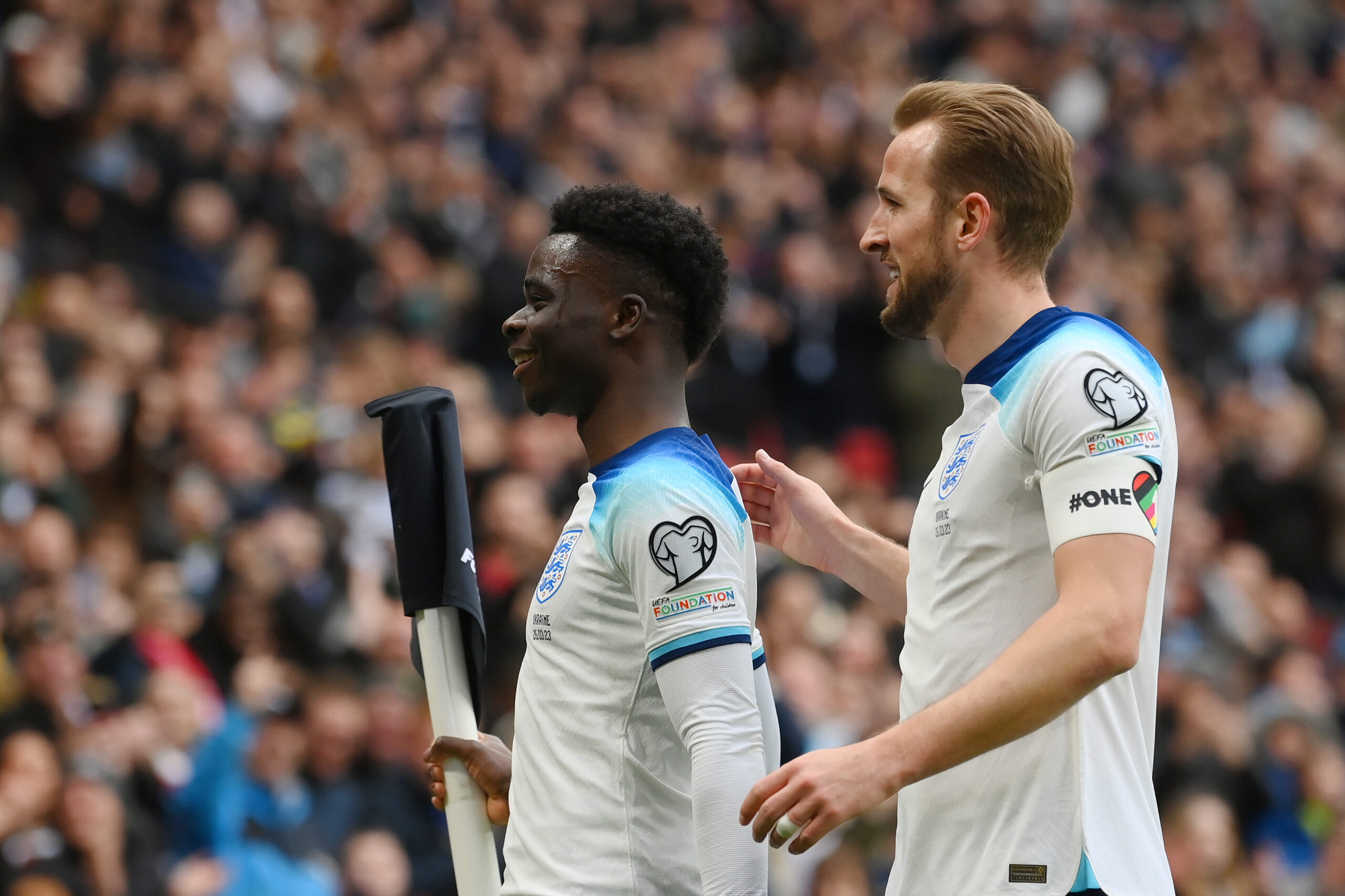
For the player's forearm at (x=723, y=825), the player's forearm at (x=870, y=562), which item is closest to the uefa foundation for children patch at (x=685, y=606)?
the player's forearm at (x=723, y=825)

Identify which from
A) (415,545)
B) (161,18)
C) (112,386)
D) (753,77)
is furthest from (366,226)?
(415,545)

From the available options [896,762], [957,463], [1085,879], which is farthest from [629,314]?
[1085,879]

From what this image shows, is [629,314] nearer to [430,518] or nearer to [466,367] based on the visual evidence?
[430,518]

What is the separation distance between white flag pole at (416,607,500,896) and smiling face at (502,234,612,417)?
55cm

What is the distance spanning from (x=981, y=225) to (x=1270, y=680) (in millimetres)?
7718

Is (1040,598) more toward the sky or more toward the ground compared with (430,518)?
more toward the ground

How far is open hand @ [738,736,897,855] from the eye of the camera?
247 cm

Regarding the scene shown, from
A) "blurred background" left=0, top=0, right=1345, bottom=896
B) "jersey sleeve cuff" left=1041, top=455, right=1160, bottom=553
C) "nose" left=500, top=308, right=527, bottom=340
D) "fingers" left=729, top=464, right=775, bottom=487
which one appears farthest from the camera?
"blurred background" left=0, top=0, right=1345, bottom=896

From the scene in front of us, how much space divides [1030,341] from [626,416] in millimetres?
820

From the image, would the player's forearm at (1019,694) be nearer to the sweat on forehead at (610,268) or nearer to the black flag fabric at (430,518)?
the sweat on forehead at (610,268)

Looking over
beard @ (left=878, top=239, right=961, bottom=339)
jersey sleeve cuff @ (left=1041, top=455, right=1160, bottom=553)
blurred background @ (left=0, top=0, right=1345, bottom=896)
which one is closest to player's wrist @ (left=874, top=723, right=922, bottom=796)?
jersey sleeve cuff @ (left=1041, top=455, right=1160, bottom=553)

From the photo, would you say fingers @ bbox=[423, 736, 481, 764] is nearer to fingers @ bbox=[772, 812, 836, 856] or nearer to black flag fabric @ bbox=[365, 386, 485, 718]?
black flag fabric @ bbox=[365, 386, 485, 718]

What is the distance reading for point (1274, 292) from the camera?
1277 cm

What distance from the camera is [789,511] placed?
3682 mm
